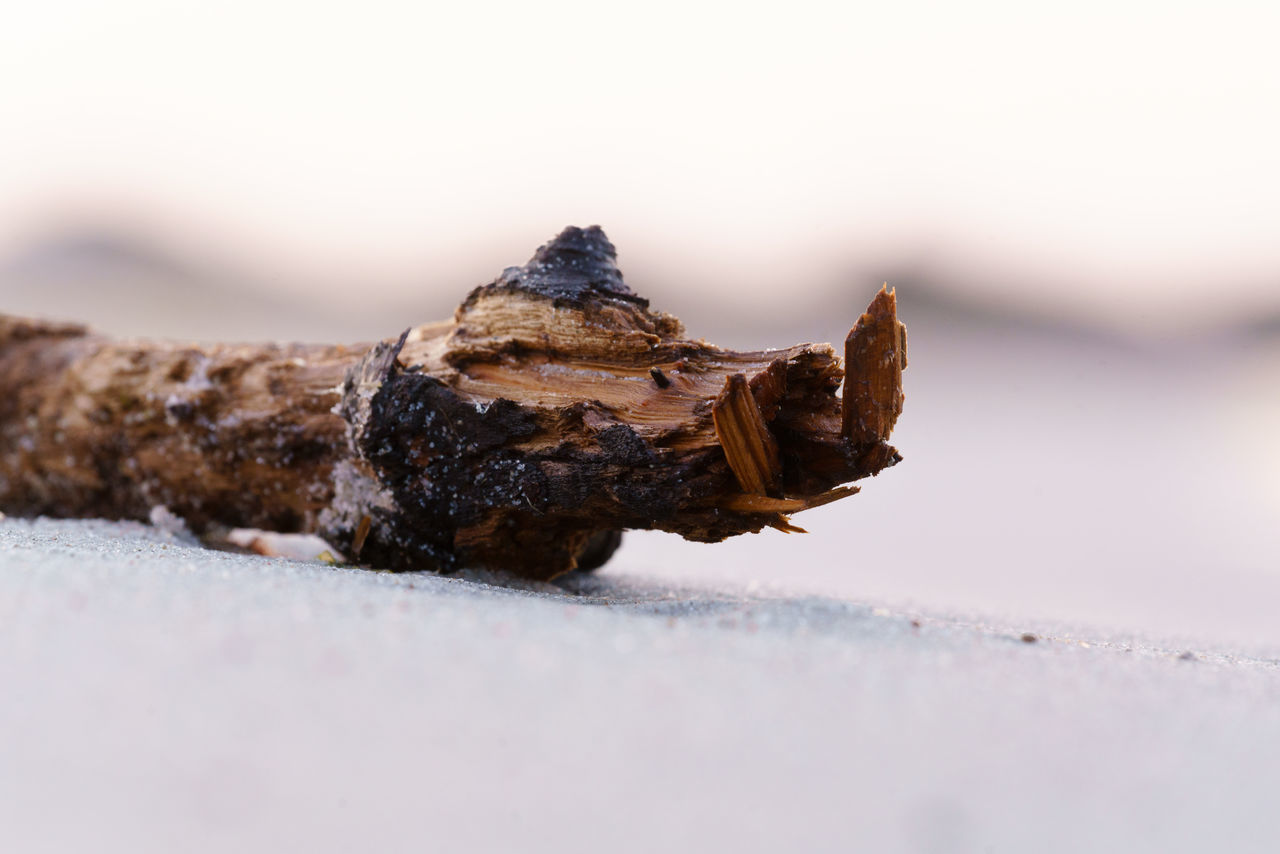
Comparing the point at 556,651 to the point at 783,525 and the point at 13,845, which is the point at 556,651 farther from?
the point at 783,525

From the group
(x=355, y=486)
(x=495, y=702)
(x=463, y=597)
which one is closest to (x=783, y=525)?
(x=463, y=597)

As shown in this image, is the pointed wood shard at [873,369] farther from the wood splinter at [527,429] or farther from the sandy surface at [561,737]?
the sandy surface at [561,737]

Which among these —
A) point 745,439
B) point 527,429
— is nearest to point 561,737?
point 745,439

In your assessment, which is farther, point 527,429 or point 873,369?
point 527,429

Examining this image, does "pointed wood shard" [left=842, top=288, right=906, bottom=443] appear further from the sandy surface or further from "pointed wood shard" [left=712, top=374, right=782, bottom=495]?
the sandy surface

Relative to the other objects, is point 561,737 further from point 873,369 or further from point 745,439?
point 873,369
